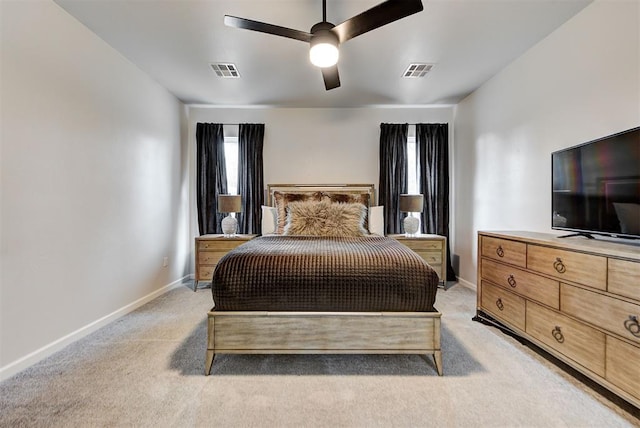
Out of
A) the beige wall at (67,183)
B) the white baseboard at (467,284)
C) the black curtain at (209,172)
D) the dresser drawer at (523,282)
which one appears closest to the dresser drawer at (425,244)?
the white baseboard at (467,284)

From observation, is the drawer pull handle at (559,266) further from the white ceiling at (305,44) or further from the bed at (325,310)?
the white ceiling at (305,44)

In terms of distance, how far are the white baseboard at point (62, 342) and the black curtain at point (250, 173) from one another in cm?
157

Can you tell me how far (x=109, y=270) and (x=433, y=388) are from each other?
115 inches

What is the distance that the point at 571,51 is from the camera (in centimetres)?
225

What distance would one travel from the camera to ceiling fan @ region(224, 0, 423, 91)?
169 centimetres

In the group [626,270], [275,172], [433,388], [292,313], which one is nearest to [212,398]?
[292,313]

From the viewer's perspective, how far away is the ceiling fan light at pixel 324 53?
1963mm

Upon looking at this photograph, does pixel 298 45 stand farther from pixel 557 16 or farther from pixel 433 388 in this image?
pixel 433 388

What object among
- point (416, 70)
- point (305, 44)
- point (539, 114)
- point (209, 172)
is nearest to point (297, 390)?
point (305, 44)

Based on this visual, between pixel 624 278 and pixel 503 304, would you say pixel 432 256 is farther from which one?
pixel 624 278

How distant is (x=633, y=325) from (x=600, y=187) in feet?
2.90

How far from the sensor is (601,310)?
153cm

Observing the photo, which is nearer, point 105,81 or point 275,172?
point 105,81

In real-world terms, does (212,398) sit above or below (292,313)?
A: below
